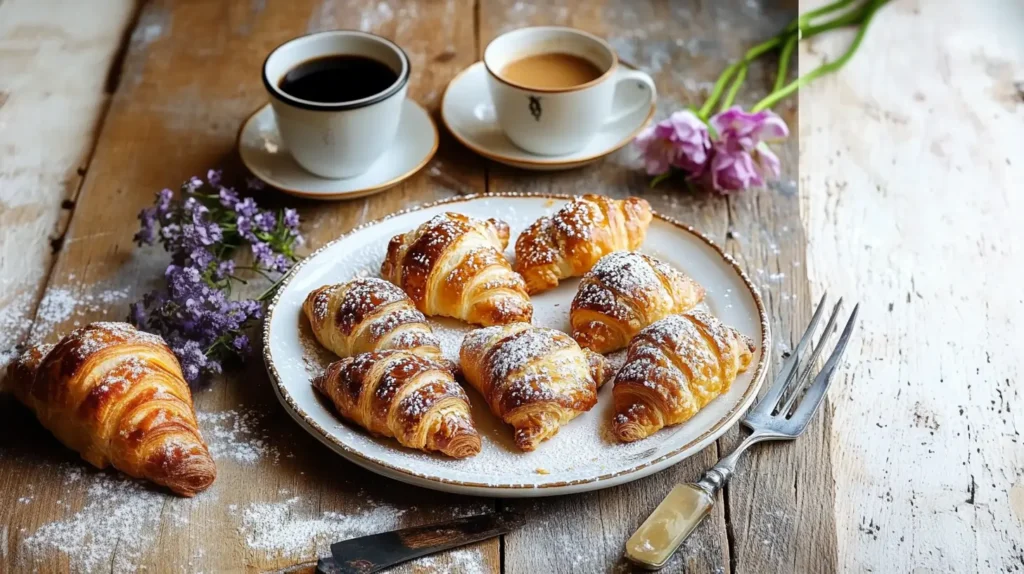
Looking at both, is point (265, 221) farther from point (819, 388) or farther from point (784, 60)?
point (784, 60)

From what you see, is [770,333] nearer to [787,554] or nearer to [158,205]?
[787,554]

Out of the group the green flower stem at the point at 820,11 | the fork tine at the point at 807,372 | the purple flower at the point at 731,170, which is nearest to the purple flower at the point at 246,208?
the purple flower at the point at 731,170

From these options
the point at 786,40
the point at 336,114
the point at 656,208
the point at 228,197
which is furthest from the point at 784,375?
the point at 786,40

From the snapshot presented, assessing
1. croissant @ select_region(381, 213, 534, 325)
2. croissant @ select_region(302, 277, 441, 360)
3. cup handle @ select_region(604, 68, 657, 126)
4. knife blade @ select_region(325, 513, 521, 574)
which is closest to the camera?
knife blade @ select_region(325, 513, 521, 574)

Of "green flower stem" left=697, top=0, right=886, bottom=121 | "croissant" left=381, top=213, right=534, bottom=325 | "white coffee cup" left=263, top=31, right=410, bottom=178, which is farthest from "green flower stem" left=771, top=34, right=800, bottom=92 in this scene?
"croissant" left=381, top=213, right=534, bottom=325

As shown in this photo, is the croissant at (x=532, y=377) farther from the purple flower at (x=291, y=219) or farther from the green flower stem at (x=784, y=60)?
the green flower stem at (x=784, y=60)

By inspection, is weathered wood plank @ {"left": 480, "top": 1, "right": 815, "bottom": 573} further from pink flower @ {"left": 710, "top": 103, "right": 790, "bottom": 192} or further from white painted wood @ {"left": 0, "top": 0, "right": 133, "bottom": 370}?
white painted wood @ {"left": 0, "top": 0, "right": 133, "bottom": 370}
